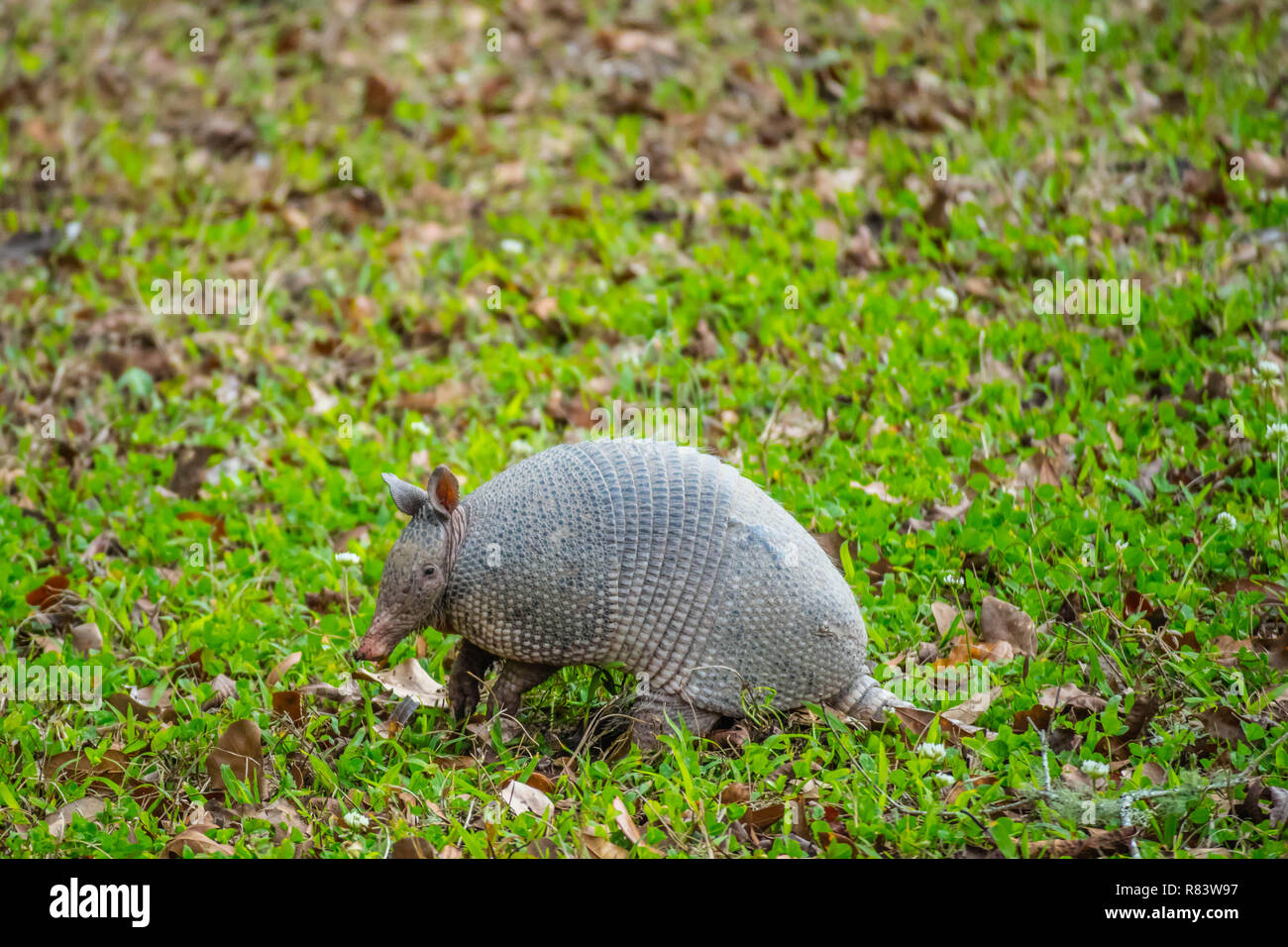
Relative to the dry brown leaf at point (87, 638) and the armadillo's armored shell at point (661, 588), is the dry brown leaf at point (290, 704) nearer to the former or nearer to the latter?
the armadillo's armored shell at point (661, 588)

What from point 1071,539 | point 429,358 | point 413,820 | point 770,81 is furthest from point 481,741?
point 770,81

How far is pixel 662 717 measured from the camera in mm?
4516

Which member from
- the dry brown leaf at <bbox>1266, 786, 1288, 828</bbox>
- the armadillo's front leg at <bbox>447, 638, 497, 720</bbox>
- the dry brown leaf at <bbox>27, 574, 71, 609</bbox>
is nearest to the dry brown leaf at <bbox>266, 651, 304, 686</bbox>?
the armadillo's front leg at <bbox>447, 638, 497, 720</bbox>

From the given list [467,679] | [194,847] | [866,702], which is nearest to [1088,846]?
[866,702]

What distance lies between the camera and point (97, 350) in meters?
7.86

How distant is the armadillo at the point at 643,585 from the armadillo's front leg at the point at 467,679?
305 mm

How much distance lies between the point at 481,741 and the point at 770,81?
22.4ft

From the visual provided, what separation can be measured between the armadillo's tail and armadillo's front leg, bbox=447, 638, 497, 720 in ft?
4.42

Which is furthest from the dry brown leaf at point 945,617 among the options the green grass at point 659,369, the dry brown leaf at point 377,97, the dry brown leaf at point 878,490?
the dry brown leaf at point 377,97

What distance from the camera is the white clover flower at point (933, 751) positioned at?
4230 mm

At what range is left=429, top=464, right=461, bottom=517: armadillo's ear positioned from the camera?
14.7ft

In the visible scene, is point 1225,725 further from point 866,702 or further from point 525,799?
point 525,799

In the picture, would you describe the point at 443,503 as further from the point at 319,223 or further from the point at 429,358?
the point at 319,223

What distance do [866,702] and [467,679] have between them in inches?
59.7
